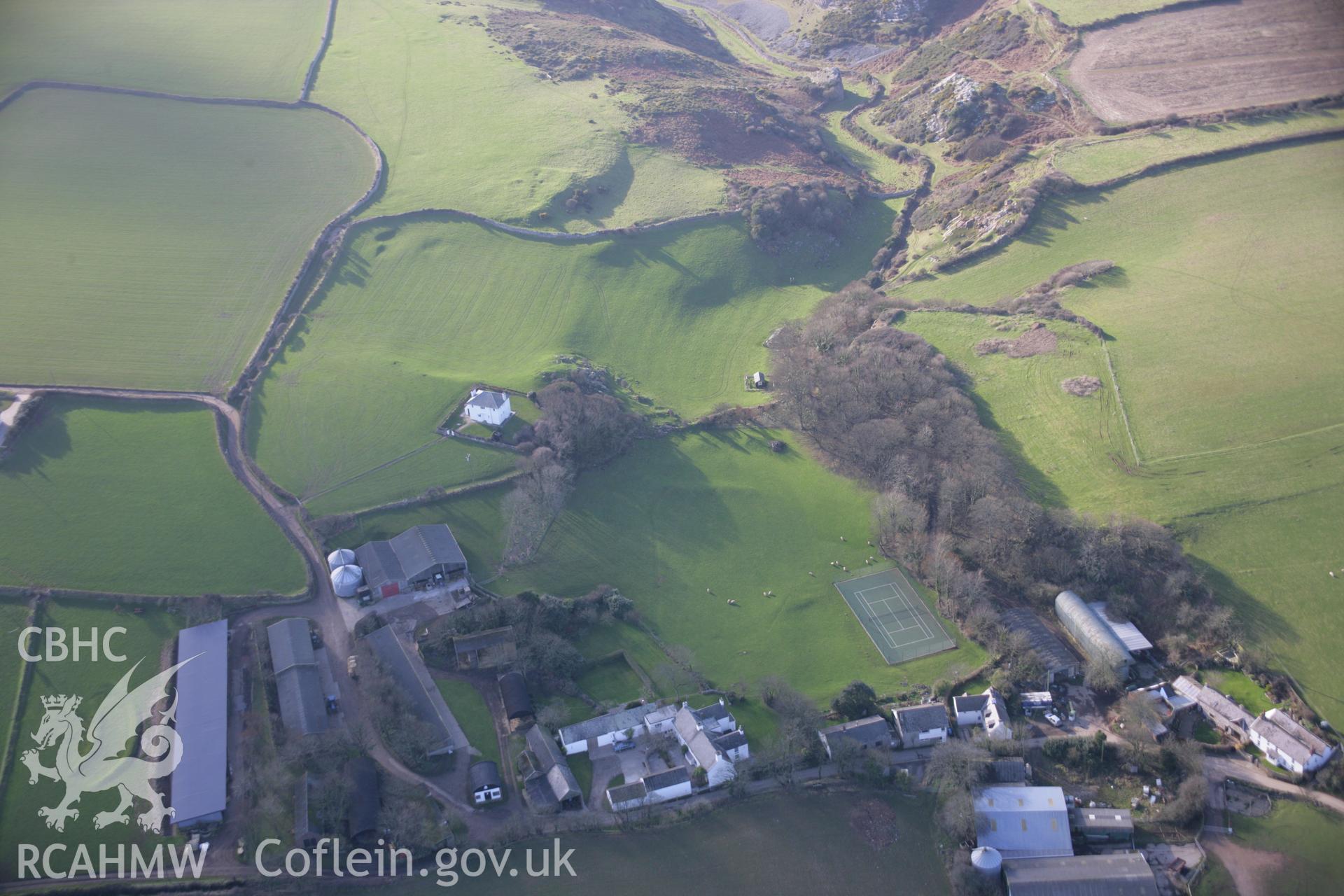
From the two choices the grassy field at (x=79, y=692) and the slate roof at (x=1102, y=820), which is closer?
the grassy field at (x=79, y=692)

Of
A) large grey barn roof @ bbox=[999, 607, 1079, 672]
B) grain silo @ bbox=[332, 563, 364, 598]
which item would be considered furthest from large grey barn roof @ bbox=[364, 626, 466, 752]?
large grey barn roof @ bbox=[999, 607, 1079, 672]

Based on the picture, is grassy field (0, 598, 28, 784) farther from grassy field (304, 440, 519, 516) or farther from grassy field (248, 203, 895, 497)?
grassy field (304, 440, 519, 516)

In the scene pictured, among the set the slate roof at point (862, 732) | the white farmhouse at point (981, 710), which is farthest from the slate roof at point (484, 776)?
the white farmhouse at point (981, 710)

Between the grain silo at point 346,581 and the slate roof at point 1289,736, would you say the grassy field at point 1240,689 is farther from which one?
the grain silo at point 346,581

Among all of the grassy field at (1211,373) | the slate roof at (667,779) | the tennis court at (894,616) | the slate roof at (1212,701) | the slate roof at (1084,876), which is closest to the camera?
the slate roof at (1084,876)

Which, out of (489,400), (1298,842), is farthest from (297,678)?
(1298,842)

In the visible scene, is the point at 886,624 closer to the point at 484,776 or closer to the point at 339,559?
the point at 484,776
